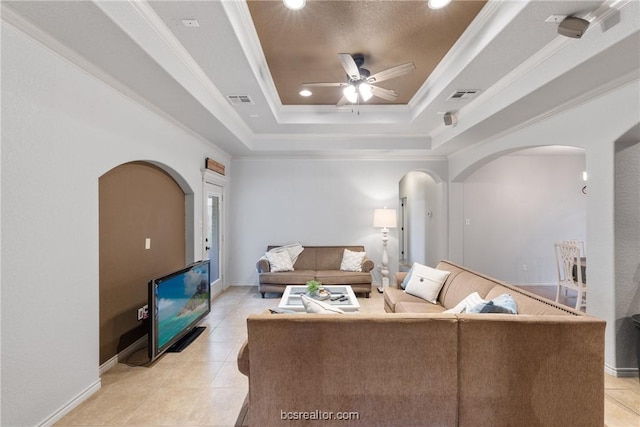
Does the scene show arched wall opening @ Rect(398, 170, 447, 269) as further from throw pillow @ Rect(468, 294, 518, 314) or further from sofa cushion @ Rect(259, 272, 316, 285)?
throw pillow @ Rect(468, 294, 518, 314)

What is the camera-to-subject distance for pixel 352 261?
17.3ft

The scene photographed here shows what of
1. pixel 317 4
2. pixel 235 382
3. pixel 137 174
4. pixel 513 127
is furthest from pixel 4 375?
pixel 513 127

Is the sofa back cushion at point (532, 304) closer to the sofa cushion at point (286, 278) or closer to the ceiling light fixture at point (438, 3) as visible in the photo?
the ceiling light fixture at point (438, 3)

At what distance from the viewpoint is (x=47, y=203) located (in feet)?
6.35

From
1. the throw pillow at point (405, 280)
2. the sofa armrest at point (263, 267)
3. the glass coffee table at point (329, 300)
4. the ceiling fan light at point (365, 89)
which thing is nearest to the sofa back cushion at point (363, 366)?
the glass coffee table at point (329, 300)

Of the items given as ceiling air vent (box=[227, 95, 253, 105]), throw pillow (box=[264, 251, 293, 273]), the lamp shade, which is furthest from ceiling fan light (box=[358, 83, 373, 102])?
throw pillow (box=[264, 251, 293, 273])

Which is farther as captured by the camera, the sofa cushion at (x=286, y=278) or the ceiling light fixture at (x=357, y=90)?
the sofa cushion at (x=286, y=278)

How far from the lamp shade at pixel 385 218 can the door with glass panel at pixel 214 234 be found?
114 inches

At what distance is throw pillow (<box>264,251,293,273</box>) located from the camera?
5062mm

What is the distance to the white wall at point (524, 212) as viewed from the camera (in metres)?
5.79

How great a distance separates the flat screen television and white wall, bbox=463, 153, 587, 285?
4980mm

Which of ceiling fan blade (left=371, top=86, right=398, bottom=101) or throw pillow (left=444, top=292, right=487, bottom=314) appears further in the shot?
ceiling fan blade (left=371, top=86, right=398, bottom=101)

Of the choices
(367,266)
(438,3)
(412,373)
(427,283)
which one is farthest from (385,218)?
(412,373)

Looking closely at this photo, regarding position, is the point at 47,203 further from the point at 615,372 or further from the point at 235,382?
the point at 615,372
